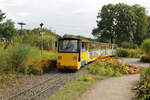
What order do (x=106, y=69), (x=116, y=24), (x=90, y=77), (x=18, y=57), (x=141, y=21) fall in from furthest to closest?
(x=141, y=21) < (x=116, y=24) < (x=106, y=69) < (x=90, y=77) < (x=18, y=57)

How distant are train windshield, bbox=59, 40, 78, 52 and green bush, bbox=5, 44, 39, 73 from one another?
9.67ft

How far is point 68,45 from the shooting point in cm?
1253

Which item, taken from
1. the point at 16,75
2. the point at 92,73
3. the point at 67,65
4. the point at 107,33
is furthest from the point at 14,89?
the point at 107,33

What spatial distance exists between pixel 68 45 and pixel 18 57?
3.94 m

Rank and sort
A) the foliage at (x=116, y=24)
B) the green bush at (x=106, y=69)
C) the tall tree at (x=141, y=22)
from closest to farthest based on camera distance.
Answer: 1. the green bush at (x=106, y=69)
2. the foliage at (x=116, y=24)
3. the tall tree at (x=141, y=22)

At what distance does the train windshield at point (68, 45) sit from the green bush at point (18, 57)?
9.67ft

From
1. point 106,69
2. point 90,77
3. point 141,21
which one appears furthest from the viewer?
point 141,21

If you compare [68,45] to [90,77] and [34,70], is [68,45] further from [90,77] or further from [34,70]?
[90,77]

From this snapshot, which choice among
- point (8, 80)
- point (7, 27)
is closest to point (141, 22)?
point (7, 27)

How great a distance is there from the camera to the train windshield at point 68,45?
12.4 metres

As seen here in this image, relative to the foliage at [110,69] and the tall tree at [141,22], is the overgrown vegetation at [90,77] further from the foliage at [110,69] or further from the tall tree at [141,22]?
the tall tree at [141,22]

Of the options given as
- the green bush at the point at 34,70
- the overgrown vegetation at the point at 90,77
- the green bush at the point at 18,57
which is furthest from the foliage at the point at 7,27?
the green bush at the point at 18,57

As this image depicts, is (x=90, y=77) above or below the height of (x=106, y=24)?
below

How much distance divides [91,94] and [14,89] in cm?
328
